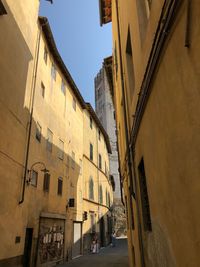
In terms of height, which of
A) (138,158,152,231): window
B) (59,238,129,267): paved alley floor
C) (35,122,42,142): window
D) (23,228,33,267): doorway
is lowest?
(59,238,129,267): paved alley floor

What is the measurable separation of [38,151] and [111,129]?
3432 cm

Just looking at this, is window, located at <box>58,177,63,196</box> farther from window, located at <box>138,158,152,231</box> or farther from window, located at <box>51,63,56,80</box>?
window, located at <box>138,158,152,231</box>

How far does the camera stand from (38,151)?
46.6ft

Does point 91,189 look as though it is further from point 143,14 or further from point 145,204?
point 143,14

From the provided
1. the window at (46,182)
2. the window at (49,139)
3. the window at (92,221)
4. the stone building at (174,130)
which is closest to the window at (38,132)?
the window at (49,139)

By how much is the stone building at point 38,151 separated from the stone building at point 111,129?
16237 millimetres

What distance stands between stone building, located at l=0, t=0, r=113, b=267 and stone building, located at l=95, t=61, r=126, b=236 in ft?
53.3

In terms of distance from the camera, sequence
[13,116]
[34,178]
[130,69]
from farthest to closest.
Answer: [34,178] < [13,116] < [130,69]

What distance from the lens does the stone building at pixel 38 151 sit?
1049 cm

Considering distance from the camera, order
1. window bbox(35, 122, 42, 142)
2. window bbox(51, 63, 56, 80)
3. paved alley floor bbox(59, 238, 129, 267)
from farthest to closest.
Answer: window bbox(51, 63, 56, 80) → paved alley floor bbox(59, 238, 129, 267) → window bbox(35, 122, 42, 142)

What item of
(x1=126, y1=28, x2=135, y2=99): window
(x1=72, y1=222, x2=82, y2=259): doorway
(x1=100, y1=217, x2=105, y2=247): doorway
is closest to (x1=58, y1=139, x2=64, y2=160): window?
(x1=72, y1=222, x2=82, y2=259): doorway

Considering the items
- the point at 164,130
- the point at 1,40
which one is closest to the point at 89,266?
the point at 1,40

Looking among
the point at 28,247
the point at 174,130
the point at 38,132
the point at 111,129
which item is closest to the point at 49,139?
the point at 38,132

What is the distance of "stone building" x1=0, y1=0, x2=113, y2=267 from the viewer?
1049cm
